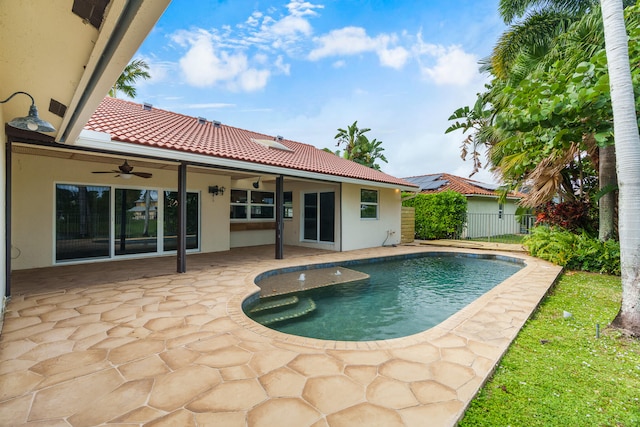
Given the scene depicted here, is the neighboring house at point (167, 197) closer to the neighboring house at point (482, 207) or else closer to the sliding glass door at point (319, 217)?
the sliding glass door at point (319, 217)

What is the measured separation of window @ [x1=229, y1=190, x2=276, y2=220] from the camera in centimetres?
1277

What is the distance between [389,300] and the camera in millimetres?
6535

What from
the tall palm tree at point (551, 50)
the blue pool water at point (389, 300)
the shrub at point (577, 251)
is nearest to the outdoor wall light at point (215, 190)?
the blue pool water at point (389, 300)

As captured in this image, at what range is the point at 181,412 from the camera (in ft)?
7.89

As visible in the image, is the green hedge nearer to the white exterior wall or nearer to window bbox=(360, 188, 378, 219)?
the white exterior wall

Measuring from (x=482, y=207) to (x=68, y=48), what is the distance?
22.1 m

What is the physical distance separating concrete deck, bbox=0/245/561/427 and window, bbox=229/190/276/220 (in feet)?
24.2

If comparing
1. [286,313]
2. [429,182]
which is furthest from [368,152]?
[286,313]

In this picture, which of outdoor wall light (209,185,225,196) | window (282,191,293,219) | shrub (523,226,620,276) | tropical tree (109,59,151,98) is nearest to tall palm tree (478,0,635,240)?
shrub (523,226,620,276)

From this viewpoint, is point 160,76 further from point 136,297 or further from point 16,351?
point 16,351

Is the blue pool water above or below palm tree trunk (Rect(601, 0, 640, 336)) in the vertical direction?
below

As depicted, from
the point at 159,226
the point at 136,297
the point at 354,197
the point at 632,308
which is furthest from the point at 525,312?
the point at 159,226

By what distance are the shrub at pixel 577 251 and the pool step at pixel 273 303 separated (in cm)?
863

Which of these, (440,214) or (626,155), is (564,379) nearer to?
(626,155)
